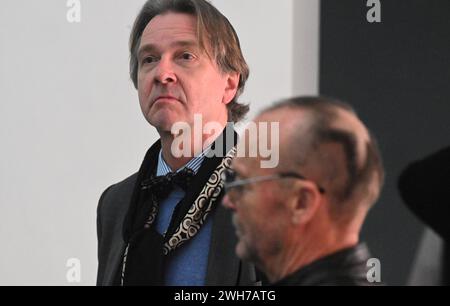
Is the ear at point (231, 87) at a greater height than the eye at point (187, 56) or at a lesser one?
lesser

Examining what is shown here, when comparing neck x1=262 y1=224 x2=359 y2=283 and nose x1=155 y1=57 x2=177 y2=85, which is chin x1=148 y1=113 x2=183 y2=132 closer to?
nose x1=155 y1=57 x2=177 y2=85

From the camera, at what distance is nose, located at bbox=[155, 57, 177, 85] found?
6.98 feet

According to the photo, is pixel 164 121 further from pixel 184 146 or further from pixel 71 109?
pixel 71 109

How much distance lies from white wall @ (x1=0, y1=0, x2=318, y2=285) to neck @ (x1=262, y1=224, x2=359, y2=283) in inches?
36.7

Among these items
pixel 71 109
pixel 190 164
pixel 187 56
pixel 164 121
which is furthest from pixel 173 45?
pixel 71 109

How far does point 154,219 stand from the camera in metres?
2.06

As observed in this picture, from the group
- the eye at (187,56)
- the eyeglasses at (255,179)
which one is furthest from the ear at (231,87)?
the eyeglasses at (255,179)

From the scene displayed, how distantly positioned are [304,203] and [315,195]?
3 cm

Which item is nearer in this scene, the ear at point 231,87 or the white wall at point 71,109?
the ear at point 231,87

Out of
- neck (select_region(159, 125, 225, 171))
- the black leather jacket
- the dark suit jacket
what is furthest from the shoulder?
the black leather jacket

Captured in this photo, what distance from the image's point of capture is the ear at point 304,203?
5.25ft

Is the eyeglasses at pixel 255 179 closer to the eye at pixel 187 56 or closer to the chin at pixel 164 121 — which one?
the chin at pixel 164 121

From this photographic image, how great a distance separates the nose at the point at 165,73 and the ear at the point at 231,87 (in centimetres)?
16
